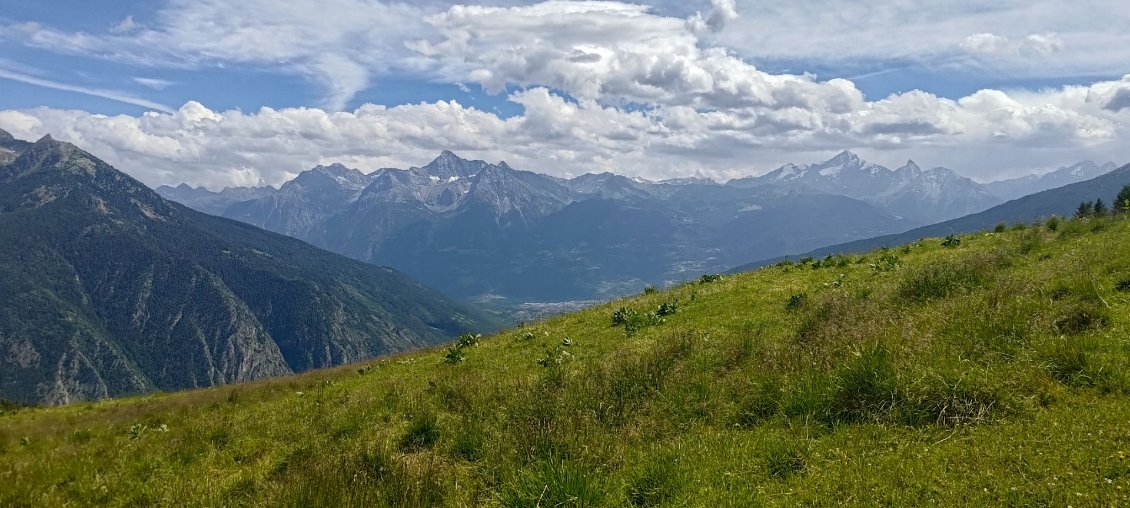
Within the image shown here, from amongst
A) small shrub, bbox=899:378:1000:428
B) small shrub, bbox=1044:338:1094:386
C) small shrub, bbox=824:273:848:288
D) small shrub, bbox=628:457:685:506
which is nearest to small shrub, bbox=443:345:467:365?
small shrub, bbox=628:457:685:506

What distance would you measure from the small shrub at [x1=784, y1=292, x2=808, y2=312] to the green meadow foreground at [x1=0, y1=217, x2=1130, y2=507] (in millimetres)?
109

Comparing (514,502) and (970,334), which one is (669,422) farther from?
(970,334)

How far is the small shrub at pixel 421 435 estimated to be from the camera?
10.4 meters

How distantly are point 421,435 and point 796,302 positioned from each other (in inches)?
447

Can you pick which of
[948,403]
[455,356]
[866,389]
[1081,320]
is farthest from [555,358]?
[1081,320]

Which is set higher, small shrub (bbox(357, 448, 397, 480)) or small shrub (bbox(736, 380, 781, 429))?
small shrub (bbox(736, 380, 781, 429))

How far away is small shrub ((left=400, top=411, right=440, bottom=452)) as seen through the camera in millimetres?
10383

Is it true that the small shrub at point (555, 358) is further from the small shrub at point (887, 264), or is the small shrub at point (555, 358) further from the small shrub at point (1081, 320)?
the small shrub at point (887, 264)

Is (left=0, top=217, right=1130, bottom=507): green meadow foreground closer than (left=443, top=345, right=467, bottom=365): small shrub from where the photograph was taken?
Yes

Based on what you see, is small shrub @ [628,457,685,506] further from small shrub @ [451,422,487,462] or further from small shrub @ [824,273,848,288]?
small shrub @ [824,273,848,288]

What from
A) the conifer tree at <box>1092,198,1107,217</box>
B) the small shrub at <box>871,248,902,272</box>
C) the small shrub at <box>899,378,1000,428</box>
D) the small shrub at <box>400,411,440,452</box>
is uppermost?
the conifer tree at <box>1092,198,1107,217</box>

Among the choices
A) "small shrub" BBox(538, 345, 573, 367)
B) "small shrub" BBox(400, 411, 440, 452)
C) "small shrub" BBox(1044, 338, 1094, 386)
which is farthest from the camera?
"small shrub" BBox(538, 345, 573, 367)

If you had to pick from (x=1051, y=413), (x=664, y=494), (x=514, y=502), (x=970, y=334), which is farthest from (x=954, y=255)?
(x=514, y=502)

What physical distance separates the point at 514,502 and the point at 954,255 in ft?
67.6
